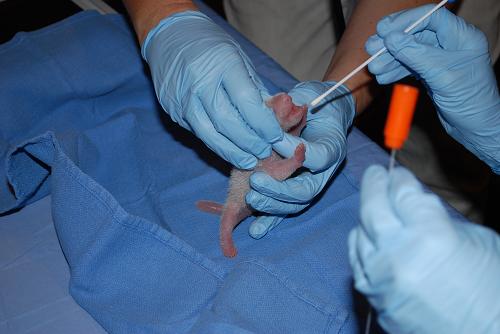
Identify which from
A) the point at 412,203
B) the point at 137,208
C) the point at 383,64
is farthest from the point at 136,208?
the point at 412,203

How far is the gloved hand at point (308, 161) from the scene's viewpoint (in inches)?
43.3

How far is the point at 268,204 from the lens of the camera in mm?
1122

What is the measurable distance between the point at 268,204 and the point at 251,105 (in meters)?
0.21

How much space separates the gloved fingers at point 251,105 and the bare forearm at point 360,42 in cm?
41

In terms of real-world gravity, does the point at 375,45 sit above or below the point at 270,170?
above

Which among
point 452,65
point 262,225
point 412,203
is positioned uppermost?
point 412,203

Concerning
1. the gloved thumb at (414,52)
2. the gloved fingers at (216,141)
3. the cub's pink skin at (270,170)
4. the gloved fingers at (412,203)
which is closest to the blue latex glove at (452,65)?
the gloved thumb at (414,52)

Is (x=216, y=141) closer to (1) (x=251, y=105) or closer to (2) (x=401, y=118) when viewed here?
(1) (x=251, y=105)

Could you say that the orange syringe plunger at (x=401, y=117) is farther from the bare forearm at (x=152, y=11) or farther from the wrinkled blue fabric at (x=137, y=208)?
the bare forearm at (x=152, y=11)

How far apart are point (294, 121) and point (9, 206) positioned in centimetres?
74

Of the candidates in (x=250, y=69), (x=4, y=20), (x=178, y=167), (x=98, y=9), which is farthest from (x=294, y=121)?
(x=4, y=20)

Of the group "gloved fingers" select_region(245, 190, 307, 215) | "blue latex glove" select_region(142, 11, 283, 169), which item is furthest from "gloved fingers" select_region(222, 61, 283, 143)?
"gloved fingers" select_region(245, 190, 307, 215)

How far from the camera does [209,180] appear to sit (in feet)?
4.44

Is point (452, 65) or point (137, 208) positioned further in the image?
point (137, 208)
